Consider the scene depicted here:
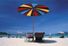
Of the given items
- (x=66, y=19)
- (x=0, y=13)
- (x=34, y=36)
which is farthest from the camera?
(x=66, y=19)

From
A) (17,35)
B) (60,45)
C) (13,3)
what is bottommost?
(60,45)

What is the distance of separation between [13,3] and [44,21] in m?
2.24

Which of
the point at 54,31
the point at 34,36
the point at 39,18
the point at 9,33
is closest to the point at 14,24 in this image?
the point at 9,33

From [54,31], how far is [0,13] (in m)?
3.50

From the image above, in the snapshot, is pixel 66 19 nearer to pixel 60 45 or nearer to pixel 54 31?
pixel 54 31

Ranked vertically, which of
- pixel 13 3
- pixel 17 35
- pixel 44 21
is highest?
pixel 13 3

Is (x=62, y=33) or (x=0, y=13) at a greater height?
(x=0, y=13)

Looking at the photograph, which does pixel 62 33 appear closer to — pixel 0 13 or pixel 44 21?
pixel 44 21

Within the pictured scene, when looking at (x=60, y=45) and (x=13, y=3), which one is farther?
(x=13, y=3)

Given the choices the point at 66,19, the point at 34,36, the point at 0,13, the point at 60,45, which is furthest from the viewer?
the point at 66,19

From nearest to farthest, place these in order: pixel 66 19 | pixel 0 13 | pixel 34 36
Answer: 1. pixel 34 36
2. pixel 0 13
3. pixel 66 19

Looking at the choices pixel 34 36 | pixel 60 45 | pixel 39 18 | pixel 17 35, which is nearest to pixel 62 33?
pixel 39 18

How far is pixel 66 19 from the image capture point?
1238cm

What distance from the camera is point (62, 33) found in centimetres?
1255
